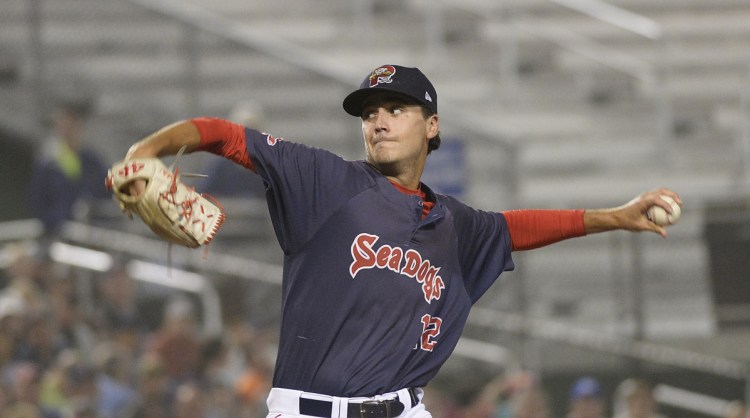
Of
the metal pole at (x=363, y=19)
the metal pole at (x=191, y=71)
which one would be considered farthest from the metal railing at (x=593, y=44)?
the metal pole at (x=191, y=71)

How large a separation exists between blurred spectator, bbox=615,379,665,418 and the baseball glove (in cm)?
588

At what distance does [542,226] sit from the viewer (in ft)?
15.6

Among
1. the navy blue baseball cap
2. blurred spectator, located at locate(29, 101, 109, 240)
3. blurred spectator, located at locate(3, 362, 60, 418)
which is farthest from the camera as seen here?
blurred spectator, located at locate(29, 101, 109, 240)

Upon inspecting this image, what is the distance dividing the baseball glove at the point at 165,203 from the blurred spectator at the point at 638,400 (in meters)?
5.88

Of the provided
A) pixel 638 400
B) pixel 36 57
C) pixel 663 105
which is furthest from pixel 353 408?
pixel 663 105

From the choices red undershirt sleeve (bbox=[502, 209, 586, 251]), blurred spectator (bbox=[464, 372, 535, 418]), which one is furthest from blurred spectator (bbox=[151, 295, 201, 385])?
red undershirt sleeve (bbox=[502, 209, 586, 251])

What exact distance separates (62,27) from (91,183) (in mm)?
1271

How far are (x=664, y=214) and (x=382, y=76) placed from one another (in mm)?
1066

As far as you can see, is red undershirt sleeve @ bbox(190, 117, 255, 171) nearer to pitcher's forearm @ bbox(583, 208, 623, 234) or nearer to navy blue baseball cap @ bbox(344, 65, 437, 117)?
navy blue baseball cap @ bbox(344, 65, 437, 117)

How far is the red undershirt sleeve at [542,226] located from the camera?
15.6 ft

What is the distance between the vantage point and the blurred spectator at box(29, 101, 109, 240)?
8.61 metres

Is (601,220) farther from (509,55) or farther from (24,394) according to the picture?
(509,55)

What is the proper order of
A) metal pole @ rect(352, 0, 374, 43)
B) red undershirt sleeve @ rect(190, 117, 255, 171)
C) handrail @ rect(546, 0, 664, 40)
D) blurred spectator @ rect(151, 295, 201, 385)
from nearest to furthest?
1. red undershirt sleeve @ rect(190, 117, 255, 171)
2. blurred spectator @ rect(151, 295, 201, 385)
3. handrail @ rect(546, 0, 664, 40)
4. metal pole @ rect(352, 0, 374, 43)

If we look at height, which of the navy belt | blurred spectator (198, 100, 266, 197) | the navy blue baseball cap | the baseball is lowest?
the navy belt
